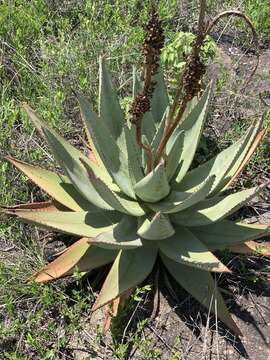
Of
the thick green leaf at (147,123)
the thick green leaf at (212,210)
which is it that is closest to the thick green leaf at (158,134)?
the thick green leaf at (147,123)

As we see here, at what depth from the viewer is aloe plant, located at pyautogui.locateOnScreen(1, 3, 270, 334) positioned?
2475 millimetres

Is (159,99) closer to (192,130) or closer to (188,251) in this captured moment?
(192,130)

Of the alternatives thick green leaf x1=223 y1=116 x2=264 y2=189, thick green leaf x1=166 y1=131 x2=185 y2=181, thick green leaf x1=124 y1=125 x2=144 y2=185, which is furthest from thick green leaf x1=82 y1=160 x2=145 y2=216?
thick green leaf x1=223 y1=116 x2=264 y2=189

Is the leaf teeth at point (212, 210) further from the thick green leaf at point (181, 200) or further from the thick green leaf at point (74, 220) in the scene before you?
the thick green leaf at point (74, 220)

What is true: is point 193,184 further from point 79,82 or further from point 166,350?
point 79,82

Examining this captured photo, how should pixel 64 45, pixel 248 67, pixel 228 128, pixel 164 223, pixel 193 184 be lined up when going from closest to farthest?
pixel 164 223, pixel 193 184, pixel 228 128, pixel 64 45, pixel 248 67

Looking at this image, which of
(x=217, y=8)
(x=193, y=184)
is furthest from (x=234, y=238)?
(x=217, y=8)

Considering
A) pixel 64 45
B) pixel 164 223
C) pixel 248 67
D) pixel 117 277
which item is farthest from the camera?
pixel 248 67

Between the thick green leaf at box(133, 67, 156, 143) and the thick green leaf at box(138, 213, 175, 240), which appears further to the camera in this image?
the thick green leaf at box(133, 67, 156, 143)

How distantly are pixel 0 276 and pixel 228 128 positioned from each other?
1.81m

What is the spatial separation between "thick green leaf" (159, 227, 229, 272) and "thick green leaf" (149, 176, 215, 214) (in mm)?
157

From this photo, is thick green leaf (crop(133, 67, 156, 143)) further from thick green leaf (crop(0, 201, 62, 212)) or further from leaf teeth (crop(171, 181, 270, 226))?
thick green leaf (crop(0, 201, 62, 212))

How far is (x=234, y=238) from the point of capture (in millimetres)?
2576

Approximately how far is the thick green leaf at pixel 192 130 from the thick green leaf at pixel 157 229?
1.30ft
